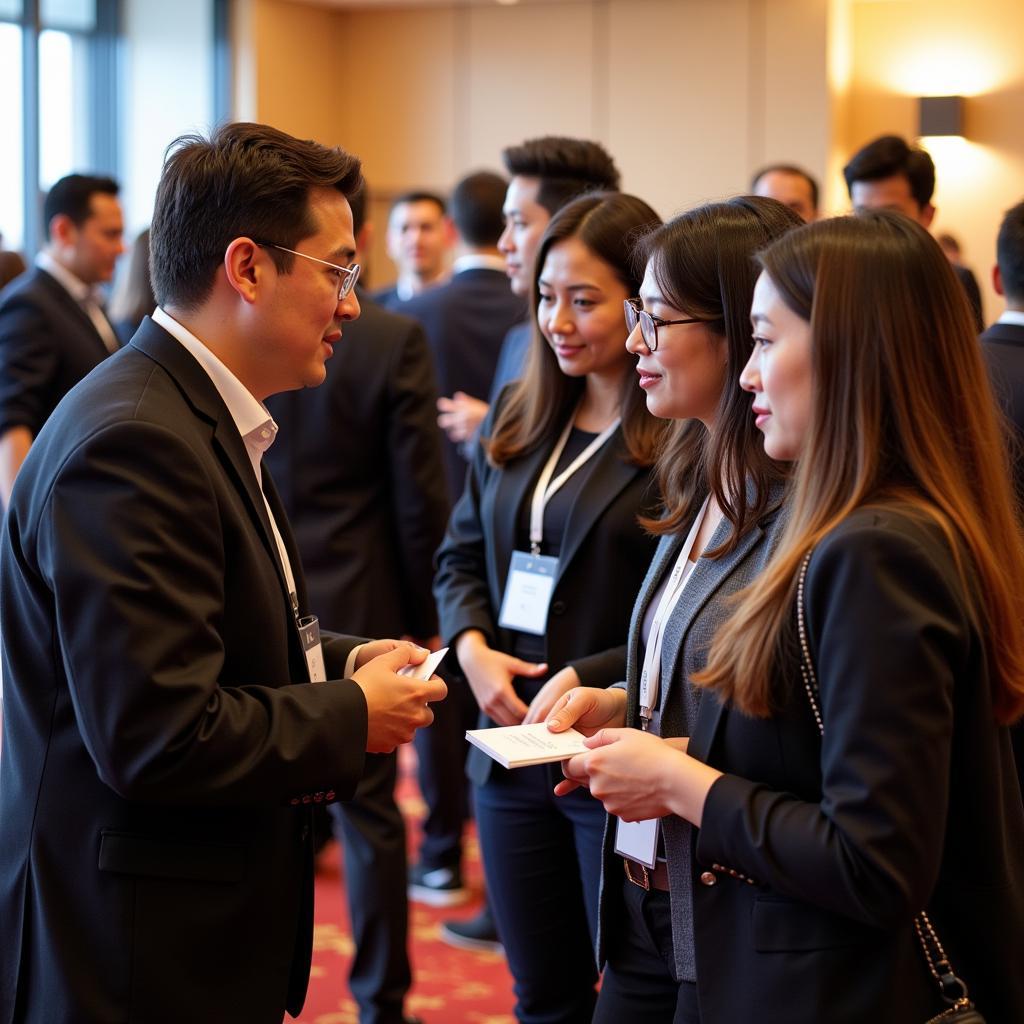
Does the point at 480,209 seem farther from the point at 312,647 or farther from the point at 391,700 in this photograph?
the point at 391,700

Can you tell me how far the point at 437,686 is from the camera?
5.98ft

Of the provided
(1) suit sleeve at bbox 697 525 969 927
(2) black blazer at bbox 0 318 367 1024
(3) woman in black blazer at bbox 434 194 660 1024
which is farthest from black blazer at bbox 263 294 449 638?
(1) suit sleeve at bbox 697 525 969 927

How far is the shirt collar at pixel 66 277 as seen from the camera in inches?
170

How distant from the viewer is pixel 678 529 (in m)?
1.96

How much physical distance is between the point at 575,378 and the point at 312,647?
3.12 ft

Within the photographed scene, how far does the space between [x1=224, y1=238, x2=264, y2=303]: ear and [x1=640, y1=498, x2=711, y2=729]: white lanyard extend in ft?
2.27

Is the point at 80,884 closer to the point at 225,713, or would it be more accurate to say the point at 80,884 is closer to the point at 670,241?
the point at 225,713

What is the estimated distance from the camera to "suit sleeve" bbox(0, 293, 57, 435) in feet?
12.8

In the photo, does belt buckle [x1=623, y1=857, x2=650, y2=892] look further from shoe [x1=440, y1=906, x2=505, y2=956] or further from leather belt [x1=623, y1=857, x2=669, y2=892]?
shoe [x1=440, y1=906, x2=505, y2=956]

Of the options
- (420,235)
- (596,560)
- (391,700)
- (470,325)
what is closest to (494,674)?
(596,560)

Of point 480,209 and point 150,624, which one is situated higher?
point 480,209

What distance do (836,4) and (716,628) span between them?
7.30 metres

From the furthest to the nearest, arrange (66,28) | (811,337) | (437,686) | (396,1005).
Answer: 1. (66,28)
2. (396,1005)
3. (437,686)
4. (811,337)

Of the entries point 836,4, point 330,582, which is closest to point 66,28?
point 836,4
